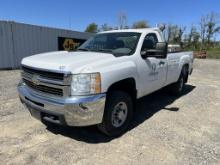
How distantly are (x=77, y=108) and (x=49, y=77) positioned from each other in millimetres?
667

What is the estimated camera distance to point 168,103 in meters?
6.24

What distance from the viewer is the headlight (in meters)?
3.22

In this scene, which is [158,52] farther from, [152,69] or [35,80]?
[35,80]

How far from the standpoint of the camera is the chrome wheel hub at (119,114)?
153 inches

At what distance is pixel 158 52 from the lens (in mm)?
4348

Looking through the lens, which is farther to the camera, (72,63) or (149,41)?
(149,41)

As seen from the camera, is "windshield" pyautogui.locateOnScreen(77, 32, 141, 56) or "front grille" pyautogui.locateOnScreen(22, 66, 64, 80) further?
"windshield" pyautogui.locateOnScreen(77, 32, 141, 56)

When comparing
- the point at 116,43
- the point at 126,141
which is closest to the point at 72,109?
the point at 126,141

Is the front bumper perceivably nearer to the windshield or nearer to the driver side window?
the windshield

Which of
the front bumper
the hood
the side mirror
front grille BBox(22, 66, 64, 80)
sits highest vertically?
the side mirror

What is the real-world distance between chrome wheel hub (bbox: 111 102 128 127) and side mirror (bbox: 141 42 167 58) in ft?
3.80

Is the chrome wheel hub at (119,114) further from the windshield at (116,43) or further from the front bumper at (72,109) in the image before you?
the windshield at (116,43)

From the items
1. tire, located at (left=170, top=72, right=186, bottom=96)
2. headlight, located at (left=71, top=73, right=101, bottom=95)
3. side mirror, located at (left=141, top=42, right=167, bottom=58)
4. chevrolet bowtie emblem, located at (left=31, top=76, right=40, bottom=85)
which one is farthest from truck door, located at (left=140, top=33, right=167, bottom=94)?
chevrolet bowtie emblem, located at (left=31, top=76, right=40, bottom=85)

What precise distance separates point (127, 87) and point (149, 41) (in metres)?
1.43
